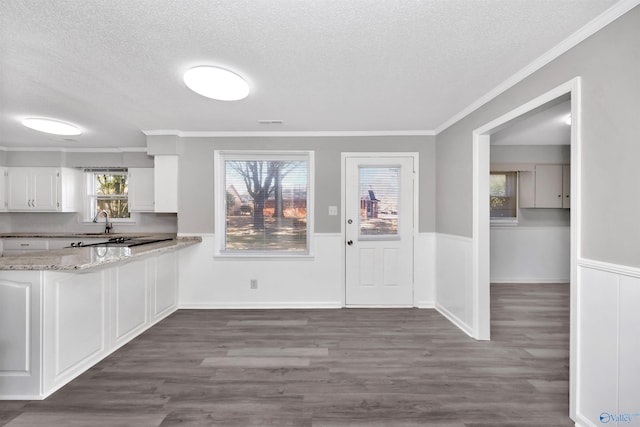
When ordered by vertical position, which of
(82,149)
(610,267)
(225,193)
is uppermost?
(82,149)

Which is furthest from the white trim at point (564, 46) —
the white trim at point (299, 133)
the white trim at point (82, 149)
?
the white trim at point (82, 149)

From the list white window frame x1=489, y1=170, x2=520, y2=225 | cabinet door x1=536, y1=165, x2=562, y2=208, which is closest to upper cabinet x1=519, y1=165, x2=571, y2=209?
cabinet door x1=536, y1=165, x2=562, y2=208

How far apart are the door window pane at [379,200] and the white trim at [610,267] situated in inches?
92.7

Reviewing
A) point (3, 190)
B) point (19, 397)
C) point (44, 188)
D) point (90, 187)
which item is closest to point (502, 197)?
point (19, 397)

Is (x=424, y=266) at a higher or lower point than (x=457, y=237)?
lower

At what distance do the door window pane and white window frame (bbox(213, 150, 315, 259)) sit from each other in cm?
70

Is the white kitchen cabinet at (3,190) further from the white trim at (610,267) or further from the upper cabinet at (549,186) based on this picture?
the upper cabinet at (549,186)

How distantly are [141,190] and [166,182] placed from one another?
96 cm

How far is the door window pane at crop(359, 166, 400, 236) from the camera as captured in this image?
4.04 meters

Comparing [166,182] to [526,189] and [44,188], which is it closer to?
[44,188]

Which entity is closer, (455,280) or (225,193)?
(455,280)

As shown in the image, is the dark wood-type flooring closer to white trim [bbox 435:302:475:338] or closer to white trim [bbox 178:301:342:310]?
white trim [bbox 435:302:475:338]

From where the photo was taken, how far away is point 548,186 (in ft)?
16.5

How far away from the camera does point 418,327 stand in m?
3.31
